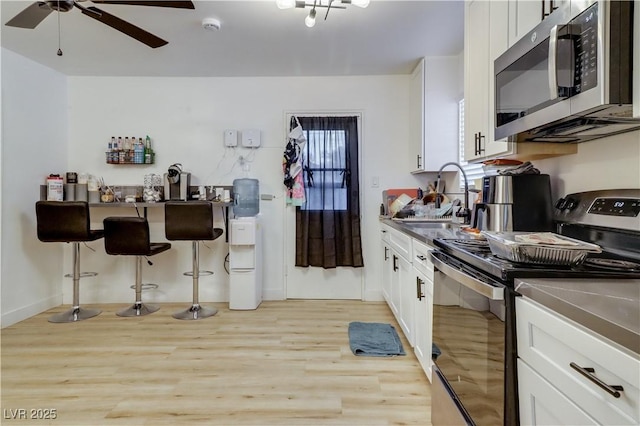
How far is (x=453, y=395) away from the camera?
1332 millimetres

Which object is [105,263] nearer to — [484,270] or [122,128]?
[122,128]

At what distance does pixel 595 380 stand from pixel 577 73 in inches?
37.4

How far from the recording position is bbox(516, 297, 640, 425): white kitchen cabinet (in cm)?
59

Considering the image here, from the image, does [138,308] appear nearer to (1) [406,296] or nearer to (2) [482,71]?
(1) [406,296]

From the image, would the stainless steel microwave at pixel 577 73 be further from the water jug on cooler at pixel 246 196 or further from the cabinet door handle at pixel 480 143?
the water jug on cooler at pixel 246 196

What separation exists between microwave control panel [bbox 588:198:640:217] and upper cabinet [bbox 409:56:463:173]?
6.39 ft

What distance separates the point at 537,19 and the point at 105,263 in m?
4.26

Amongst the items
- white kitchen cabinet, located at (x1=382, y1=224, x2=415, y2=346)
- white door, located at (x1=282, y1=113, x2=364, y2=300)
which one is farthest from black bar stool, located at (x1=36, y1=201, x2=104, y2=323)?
white kitchen cabinet, located at (x1=382, y1=224, x2=415, y2=346)

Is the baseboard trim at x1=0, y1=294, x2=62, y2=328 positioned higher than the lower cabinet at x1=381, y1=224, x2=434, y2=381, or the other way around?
the lower cabinet at x1=381, y1=224, x2=434, y2=381

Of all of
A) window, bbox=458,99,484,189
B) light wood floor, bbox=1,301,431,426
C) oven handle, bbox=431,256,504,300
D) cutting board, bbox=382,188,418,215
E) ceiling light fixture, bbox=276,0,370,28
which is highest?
ceiling light fixture, bbox=276,0,370,28

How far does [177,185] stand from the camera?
362cm

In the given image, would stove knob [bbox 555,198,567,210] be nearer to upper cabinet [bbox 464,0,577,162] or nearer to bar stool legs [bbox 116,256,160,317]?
upper cabinet [bbox 464,0,577,162]

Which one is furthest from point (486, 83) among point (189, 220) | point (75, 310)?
point (75, 310)

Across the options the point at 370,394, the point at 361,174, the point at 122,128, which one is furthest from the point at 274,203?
the point at 370,394
